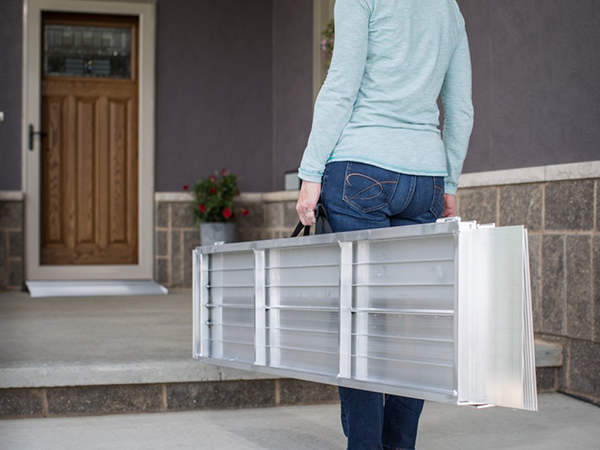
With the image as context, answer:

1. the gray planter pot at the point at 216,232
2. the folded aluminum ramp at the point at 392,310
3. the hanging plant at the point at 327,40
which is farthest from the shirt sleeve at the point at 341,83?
the gray planter pot at the point at 216,232

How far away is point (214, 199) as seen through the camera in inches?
237

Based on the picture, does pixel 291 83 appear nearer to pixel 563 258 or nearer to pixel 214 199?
pixel 214 199

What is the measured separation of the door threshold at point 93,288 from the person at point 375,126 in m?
4.11

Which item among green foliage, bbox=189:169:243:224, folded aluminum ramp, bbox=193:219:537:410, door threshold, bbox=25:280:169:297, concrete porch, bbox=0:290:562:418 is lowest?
concrete porch, bbox=0:290:562:418

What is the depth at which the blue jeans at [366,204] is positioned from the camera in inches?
64.9

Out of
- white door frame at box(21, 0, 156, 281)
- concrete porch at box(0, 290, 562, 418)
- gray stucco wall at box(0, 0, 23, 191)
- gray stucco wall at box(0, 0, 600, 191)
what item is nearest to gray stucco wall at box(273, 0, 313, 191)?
gray stucco wall at box(0, 0, 600, 191)

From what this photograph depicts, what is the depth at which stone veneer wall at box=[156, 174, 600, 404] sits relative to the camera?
2863 mm

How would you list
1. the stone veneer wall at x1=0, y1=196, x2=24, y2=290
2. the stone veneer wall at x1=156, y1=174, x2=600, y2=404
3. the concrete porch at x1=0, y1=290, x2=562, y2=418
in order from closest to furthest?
the concrete porch at x1=0, y1=290, x2=562, y2=418 < the stone veneer wall at x1=156, y1=174, x2=600, y2=404 < the stone veneer wall at x1=0, y1=196, x2=24, y2=290

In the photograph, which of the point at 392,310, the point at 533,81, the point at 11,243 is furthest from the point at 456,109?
the point at 11,243

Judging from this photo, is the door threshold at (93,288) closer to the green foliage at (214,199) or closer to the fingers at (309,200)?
the green foliage at (214,199)

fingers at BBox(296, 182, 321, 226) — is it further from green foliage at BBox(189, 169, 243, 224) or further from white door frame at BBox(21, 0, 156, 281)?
white door frame at BBox(21, 0, 156, 281)

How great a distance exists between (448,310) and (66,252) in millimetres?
5180

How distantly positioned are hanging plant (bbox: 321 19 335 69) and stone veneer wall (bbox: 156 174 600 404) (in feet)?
6.80

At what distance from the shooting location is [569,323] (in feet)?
9.84
